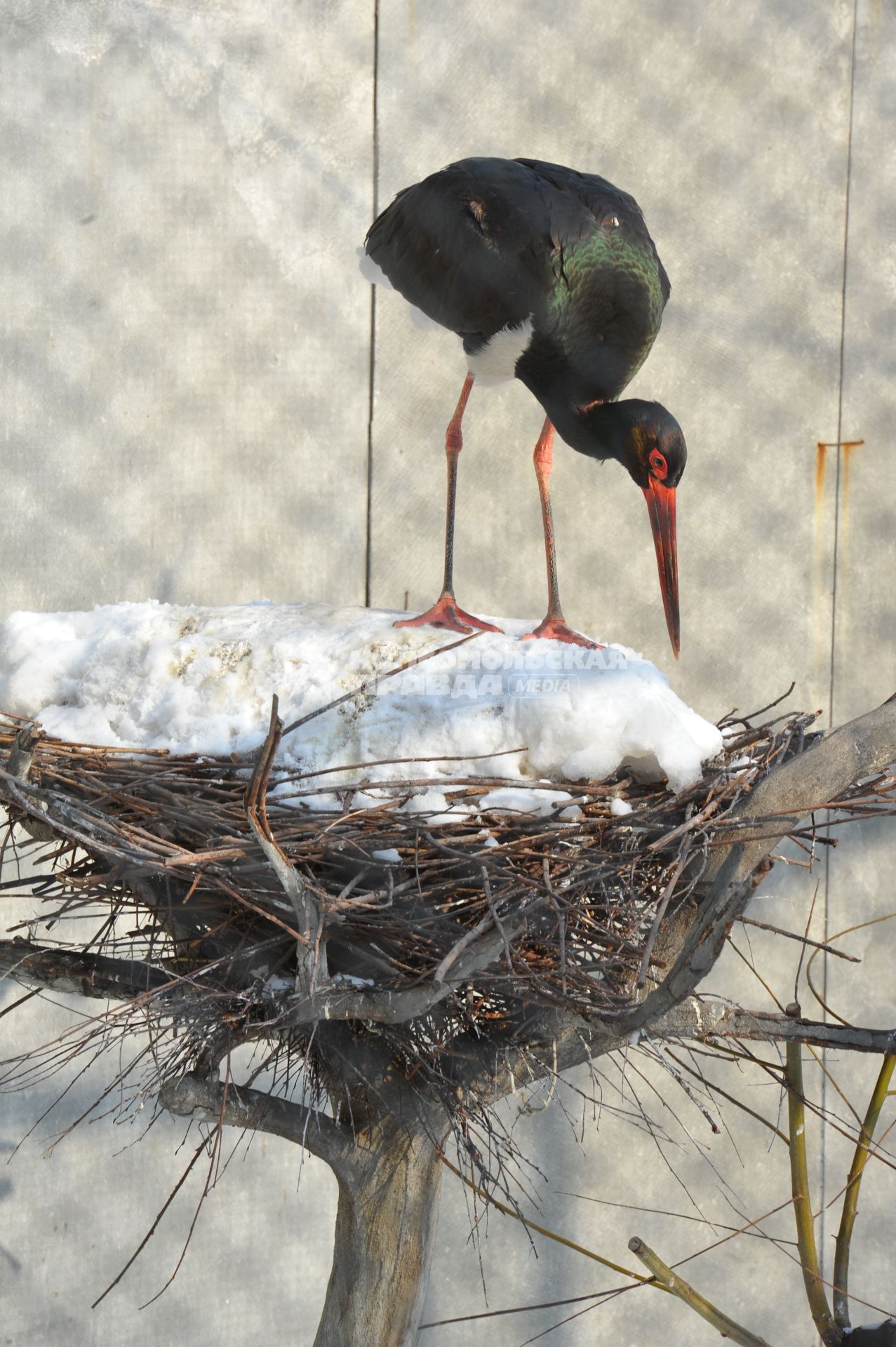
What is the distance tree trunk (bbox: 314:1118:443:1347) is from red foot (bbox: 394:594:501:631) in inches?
22.6

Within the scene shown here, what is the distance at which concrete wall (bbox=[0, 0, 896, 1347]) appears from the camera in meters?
2.59

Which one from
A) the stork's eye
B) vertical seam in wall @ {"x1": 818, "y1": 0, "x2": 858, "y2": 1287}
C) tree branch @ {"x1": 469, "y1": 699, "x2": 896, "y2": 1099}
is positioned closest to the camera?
tree branch @ {"x1": 469, "y1": 699, "x2": 896, "y2": 1099}

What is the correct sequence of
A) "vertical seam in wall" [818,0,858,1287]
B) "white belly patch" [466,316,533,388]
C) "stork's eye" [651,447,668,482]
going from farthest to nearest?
"vertical seam in wall" [818,0,858,1287] < "white belly patch" [466,316,533,388] < "stork's eye" [651,447,668,482]

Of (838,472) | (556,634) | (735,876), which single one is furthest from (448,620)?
(838,472)

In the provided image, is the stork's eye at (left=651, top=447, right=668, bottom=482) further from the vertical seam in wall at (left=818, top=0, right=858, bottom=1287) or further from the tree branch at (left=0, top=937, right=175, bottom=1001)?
the vertical seam in wall at (left=818, top=0, right=858, bottom=1287)

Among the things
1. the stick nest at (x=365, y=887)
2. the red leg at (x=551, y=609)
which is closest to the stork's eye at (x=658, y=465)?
the red leg at (x=551, y=609)

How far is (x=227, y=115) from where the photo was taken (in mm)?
2619

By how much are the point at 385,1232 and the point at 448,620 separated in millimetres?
705

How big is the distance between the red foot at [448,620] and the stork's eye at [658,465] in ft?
0.91

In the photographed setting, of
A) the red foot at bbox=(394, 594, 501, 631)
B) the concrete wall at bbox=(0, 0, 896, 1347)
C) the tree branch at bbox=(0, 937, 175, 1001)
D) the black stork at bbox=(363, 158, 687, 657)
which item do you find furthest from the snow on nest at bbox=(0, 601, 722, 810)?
the concrete wall at bbox=(0, 0, 896, 1347)

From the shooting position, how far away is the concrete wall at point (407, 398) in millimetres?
2586

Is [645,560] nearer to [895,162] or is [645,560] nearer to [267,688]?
[895,162]

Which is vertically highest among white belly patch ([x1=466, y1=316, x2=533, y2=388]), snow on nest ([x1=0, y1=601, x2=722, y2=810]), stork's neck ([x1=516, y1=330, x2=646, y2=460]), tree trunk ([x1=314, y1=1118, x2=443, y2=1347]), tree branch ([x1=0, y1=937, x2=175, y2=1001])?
white belly patch ([x1=466, y1=316, x2=533, y2=388])

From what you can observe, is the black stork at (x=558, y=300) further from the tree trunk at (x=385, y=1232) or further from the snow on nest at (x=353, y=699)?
the tree trunk at (x=385, y=1232)
